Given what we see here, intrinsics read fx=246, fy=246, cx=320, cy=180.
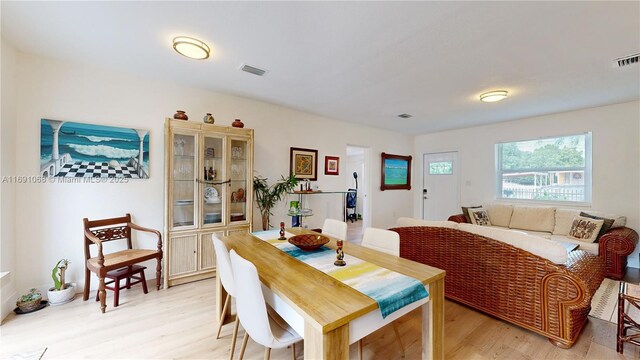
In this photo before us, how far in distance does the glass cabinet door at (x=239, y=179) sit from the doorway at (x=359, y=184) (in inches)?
98.4

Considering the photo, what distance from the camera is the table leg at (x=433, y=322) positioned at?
4.78ft

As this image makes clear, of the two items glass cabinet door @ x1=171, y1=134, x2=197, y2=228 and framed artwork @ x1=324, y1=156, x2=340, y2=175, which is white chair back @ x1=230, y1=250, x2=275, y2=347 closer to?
glass cabinet door @ x1=171, y1=134, x2=197, y2=228

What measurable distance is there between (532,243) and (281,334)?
6.77 feet

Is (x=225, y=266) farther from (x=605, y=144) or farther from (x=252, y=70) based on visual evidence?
(x=605, y=144)

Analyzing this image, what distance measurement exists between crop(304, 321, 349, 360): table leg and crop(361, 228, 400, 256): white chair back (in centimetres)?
99

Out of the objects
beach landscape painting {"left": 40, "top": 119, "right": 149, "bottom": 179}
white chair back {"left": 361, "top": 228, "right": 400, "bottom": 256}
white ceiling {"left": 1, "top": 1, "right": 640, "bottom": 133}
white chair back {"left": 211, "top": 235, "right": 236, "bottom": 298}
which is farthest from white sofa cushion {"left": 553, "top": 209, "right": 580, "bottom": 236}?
beach landscape painting {"left": 40, "top": 119, "right": 149, "bottom": 179}

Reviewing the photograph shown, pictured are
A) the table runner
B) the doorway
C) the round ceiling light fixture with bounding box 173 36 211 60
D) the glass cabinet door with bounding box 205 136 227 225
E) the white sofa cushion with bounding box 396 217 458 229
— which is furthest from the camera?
the doorway

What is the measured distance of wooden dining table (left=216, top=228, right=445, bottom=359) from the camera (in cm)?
101

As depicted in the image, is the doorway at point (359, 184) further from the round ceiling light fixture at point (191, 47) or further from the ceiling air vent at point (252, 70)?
the round ceiling light fixture at point (191, 47)

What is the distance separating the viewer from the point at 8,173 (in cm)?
223

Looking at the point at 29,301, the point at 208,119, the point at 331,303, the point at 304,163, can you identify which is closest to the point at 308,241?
the point at 331,303

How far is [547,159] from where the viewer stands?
173 inches

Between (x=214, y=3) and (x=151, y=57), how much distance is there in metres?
1.21

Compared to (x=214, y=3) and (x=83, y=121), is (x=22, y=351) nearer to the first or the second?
(x=83, y=121)
